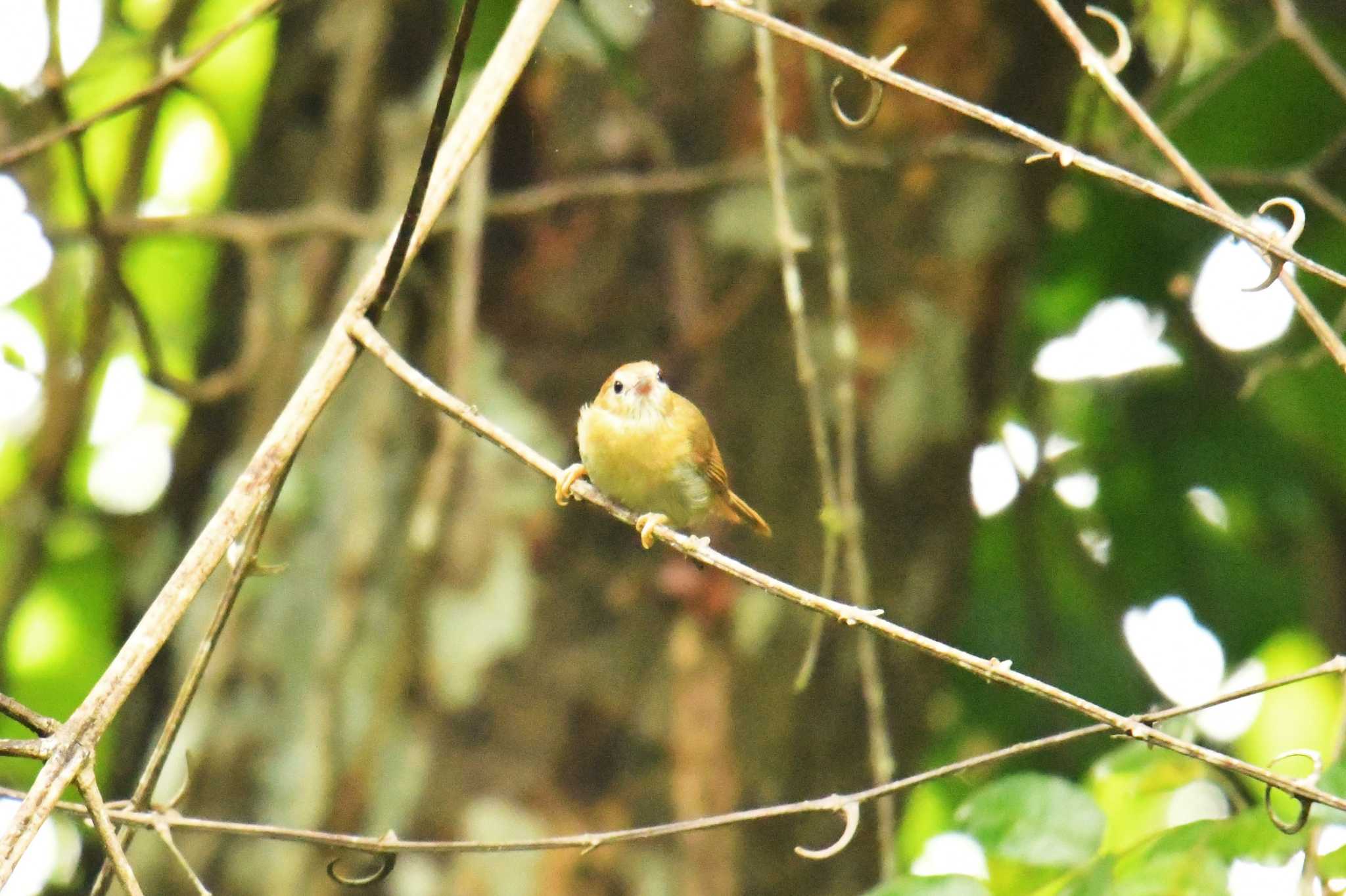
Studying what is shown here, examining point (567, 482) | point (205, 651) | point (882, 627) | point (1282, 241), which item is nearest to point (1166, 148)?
point (1282, 241)

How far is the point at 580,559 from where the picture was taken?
2.86 meters

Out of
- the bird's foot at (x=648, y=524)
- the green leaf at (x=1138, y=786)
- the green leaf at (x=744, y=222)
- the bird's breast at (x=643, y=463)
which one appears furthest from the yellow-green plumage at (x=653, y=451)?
the green leaf at (x=1138, y=786)

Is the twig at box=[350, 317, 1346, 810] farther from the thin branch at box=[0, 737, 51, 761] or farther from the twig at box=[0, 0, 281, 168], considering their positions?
the twig at box=[0, 0, 281, 168]

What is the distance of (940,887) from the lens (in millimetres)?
1610

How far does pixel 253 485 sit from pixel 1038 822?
1057 millimetres

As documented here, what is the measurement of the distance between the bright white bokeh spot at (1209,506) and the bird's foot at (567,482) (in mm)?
2103

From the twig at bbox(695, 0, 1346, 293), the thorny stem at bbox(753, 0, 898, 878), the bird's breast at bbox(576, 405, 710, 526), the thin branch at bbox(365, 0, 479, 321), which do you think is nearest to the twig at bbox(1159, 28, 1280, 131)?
the thorny stem at bbox(753, 0, 898, 878)

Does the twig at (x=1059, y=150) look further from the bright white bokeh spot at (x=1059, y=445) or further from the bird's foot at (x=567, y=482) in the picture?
the bright white bokeh spot at (x=1059, y=445)

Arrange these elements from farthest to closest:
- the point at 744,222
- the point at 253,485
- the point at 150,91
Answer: the point at 744,222
the point at 150,91
the point at 253,485

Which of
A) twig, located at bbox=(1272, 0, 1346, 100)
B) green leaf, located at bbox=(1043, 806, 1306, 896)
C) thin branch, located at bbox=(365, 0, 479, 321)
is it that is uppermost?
twig, located at bbox=(1272, 0, 1346, 100)

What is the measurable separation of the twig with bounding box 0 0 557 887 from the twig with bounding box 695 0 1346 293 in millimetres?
249

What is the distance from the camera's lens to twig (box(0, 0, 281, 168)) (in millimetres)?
2223

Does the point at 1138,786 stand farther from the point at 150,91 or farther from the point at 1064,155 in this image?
the point at 150,91

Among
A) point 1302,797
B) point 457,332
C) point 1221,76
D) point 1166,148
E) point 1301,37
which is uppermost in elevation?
point 1221,76
